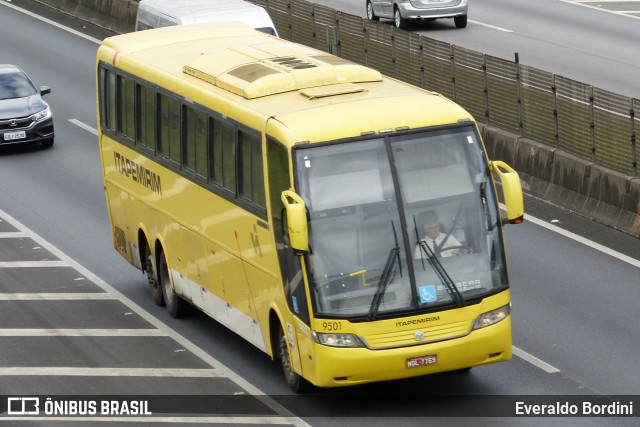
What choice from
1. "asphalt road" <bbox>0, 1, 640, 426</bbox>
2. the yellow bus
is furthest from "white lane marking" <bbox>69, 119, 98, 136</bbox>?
the yellow bus

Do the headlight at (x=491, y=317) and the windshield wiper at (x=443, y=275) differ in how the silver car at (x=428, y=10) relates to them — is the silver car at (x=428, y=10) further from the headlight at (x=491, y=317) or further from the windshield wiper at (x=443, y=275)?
the windshield wiper at (x=443, y=275)

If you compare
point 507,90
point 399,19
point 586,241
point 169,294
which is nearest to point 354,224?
point 169,294

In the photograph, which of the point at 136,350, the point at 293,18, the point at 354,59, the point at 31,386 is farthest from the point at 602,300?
Answer: the point at 293,18

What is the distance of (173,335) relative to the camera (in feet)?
60.5

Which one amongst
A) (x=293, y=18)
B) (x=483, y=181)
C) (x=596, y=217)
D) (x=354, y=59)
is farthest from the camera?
(x=293, y=18)

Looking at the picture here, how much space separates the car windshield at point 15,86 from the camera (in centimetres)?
3198

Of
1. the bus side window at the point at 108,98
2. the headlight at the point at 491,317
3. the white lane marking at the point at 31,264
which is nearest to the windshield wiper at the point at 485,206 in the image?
the headlight at the point at 491,317

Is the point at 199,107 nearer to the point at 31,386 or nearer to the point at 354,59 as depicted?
the point at 31,386

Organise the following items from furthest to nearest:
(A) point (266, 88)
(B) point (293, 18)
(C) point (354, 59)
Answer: (B) point (293, 18), (C) point (354, 59), (A) point (266, 88)

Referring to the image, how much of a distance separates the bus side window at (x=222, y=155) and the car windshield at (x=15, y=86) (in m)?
15.8

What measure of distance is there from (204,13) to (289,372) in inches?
648

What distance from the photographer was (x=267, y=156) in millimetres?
15367

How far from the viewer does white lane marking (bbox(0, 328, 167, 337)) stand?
1855 cm

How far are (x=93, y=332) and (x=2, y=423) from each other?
3.60m
